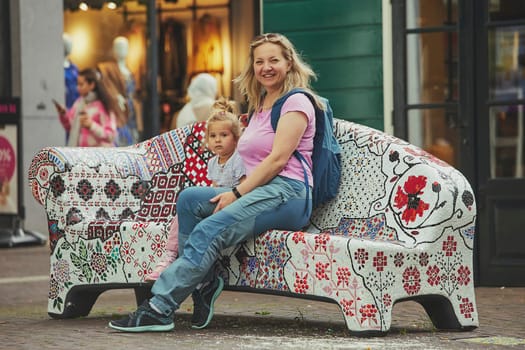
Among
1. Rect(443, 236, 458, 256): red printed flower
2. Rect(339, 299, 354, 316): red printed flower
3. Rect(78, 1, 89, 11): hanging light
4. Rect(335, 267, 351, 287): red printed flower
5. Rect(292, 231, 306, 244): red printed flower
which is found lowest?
Rect(339, 299, 354, 316): red printed flower

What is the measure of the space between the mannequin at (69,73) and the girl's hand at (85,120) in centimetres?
34

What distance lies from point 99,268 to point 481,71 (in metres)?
3.06

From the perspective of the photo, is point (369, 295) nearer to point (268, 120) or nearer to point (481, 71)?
point (268, 120)

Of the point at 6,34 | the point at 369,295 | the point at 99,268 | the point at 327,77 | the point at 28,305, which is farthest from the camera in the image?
the point at 6,34

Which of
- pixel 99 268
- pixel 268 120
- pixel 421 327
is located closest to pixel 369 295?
pixel 421 327

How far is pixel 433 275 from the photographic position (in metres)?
5.92

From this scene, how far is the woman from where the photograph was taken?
5.98 metres

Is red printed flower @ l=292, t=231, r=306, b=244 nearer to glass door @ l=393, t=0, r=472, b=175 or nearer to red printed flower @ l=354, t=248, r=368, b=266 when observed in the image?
red printed flower @ l=354, t=248, r=368, b=266

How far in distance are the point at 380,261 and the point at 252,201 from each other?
28.0 inches

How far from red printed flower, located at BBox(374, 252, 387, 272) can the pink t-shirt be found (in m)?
0.69

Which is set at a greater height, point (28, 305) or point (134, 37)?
point (134, 37)

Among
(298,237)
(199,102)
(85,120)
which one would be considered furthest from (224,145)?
(85,120)

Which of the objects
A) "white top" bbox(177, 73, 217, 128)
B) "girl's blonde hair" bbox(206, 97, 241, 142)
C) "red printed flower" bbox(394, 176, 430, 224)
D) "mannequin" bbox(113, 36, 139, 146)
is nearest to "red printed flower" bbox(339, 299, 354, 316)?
"red printed flower" bbox(394, 176, 430, 224)

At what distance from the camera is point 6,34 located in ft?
43.9
